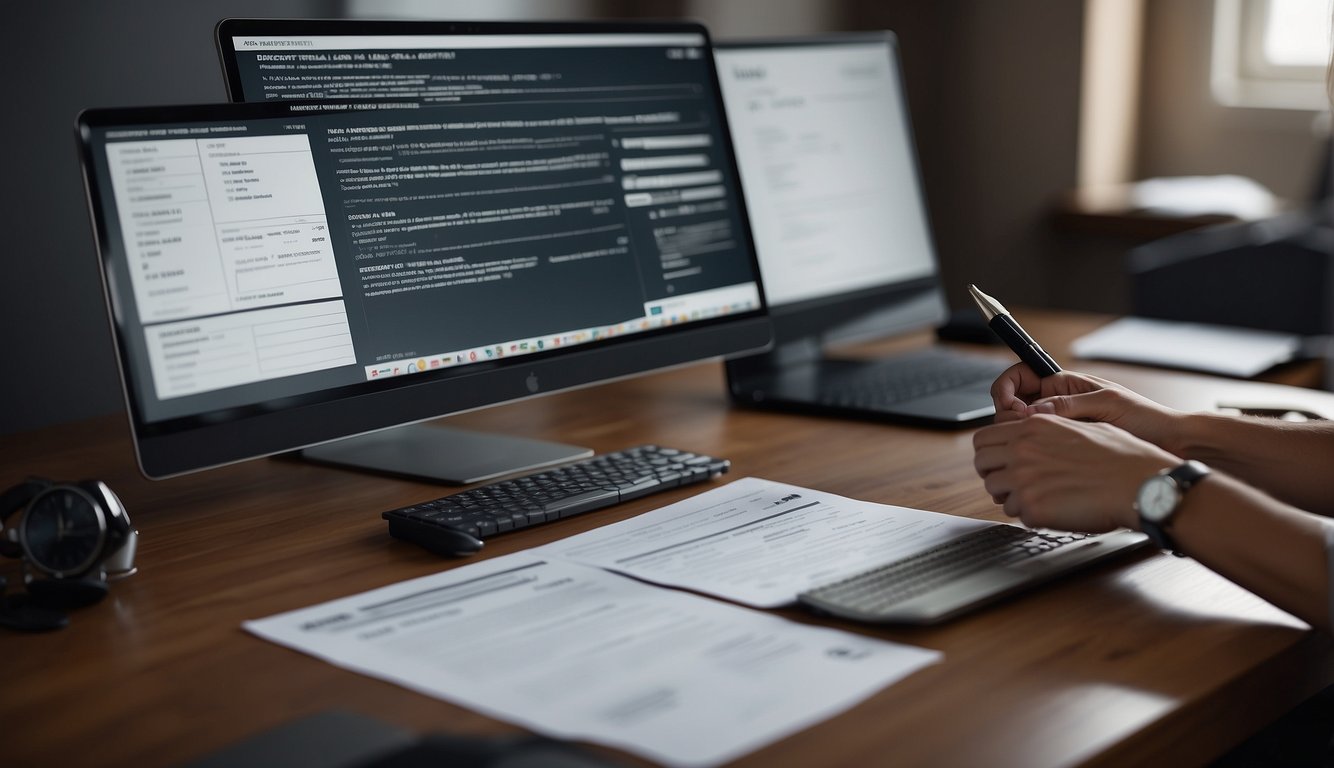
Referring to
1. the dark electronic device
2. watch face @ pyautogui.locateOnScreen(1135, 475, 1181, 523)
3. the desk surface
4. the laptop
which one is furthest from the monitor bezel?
the dark electronic device

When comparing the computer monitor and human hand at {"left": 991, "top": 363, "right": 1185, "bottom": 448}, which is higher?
the computer monitor

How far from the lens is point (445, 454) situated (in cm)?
135

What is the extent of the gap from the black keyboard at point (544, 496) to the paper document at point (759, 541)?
46 mm

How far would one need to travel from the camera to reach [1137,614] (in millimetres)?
902

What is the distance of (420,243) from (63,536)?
0.42 meters

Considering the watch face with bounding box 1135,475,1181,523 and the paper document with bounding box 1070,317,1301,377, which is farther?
the paper document with bounding box 1070,317,1301,377

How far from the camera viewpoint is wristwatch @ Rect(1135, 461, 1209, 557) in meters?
0.95

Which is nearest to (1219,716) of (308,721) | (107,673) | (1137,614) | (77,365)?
(1137,614)

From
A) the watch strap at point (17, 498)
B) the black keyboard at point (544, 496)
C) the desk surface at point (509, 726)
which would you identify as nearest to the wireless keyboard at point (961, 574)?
the desk surface at point (509, 726)

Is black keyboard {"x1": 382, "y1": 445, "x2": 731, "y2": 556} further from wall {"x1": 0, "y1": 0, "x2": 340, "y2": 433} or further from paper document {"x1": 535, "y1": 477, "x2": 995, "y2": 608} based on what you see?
wall {"x1": 0, "y1": 0, "x2": 340, "y2": 433}

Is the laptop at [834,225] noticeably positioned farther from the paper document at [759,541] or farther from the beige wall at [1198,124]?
the beige wall at [1198,124]

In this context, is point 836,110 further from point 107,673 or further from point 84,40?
point 107,673

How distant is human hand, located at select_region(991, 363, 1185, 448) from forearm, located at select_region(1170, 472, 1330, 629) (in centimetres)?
21

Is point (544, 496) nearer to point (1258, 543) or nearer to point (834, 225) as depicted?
point (1258, 543)
